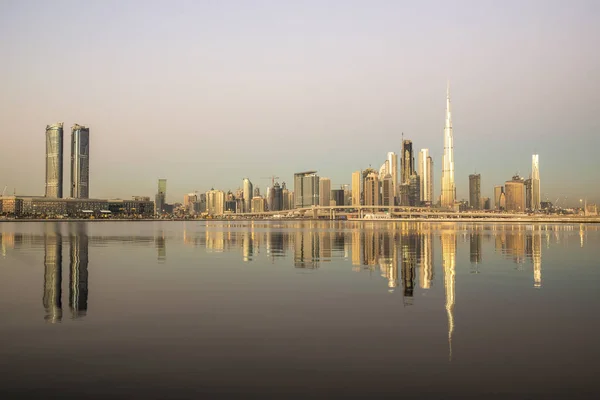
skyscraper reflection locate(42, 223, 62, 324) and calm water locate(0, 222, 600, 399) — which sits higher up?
skyscraper reflection locate(42, 223, 62, 324)

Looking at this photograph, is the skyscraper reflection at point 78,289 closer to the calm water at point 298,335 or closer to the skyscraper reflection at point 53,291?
the calm water at point 298,335

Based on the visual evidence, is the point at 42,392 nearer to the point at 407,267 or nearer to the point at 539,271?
the point at 407,267

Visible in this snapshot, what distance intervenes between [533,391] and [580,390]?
1.04 m

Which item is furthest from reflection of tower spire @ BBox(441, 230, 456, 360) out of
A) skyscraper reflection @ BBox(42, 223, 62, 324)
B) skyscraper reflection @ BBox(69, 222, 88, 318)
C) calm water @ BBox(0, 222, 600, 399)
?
skyscraper reflection @ BBox(42, 223, 62, 324)

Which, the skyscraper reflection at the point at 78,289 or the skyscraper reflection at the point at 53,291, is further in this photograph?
the skyscraper reflection at the point at 78,289

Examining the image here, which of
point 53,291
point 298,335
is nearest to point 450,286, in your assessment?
point 298,335

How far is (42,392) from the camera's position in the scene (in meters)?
11.1

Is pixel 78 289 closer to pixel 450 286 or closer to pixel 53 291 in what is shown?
pixel 53 291

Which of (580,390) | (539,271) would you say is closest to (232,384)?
(580,390)

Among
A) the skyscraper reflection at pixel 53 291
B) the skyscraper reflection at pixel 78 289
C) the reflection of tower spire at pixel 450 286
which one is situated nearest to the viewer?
the reflection of tower spire at pixel 450 286

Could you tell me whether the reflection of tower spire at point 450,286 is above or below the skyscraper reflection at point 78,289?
below

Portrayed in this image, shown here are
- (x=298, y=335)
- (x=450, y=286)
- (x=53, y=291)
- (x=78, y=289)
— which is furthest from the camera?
(x=450, y=286)

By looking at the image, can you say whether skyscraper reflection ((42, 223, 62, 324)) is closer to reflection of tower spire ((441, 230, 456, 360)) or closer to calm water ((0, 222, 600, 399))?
calm water ((0, 222, 600, 399))

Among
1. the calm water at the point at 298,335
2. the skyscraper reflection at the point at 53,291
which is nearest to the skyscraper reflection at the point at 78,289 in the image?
the calm water at the point at 298,335
